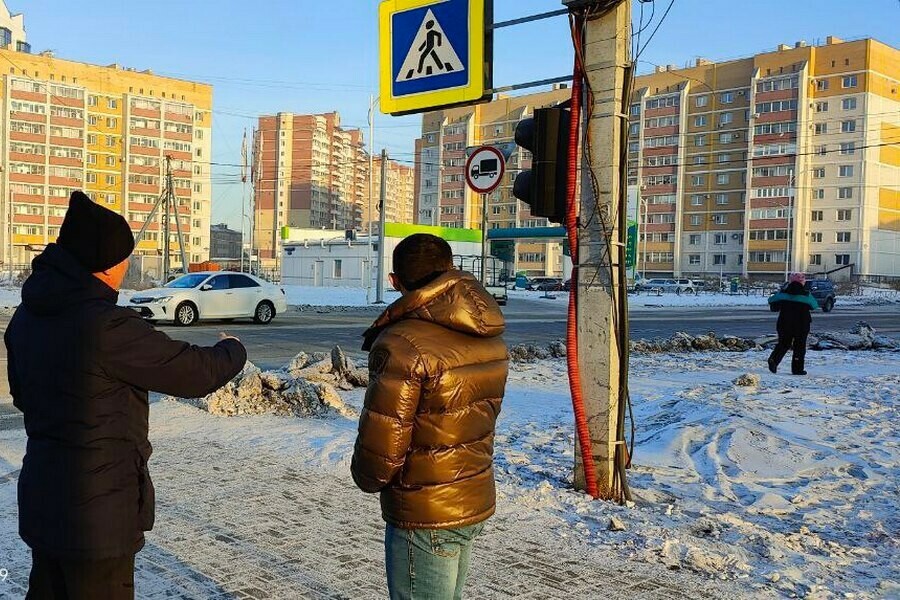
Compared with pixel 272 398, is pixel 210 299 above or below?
above

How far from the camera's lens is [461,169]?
119688 millimetres

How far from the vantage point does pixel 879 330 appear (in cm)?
2406

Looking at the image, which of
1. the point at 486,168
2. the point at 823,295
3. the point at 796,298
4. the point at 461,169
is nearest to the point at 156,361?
the point at 486,168

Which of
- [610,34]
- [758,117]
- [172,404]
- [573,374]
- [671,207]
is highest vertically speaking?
[758,117]

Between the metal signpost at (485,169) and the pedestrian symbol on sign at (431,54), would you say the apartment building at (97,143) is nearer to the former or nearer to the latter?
the metal signpost at (485,169)

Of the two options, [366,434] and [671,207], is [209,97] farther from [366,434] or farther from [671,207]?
[366,434]

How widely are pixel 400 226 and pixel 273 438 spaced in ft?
143

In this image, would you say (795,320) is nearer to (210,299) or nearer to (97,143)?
(210,299)

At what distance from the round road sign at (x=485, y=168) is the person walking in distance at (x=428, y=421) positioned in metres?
6.44

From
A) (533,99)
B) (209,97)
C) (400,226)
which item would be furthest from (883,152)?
(209,97)

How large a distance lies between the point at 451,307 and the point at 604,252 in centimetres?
313

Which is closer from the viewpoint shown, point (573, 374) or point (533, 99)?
point (573, 374)

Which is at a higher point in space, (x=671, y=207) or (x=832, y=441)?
(x=671, y=207)

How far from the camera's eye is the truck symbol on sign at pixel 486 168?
9049 millimetres
